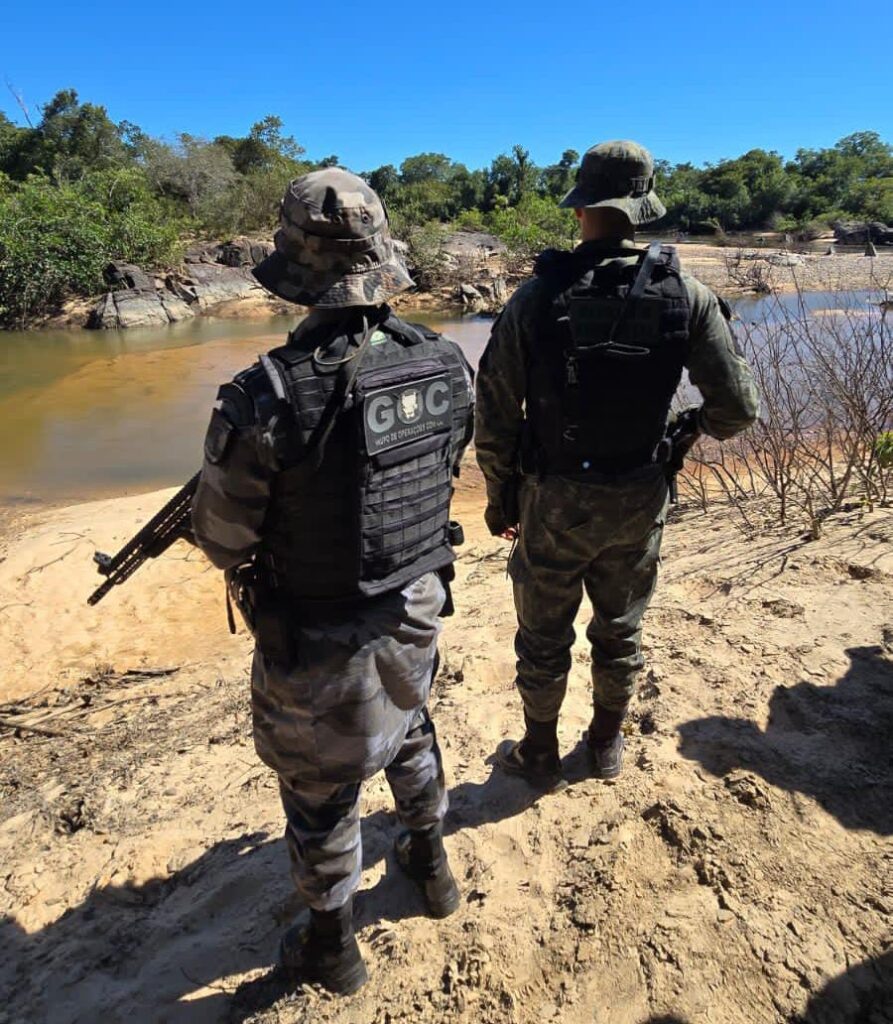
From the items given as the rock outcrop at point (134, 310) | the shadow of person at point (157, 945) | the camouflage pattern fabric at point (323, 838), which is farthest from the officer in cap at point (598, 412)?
the rock outcrop at point (134, 310)

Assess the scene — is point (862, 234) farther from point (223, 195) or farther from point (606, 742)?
point (606, 742)

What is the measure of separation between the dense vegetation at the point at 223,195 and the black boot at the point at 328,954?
46.1 ft

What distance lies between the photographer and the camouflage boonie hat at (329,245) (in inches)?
55.7

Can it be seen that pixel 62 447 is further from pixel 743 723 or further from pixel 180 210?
pixel 180 210

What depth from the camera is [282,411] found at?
4.39ft

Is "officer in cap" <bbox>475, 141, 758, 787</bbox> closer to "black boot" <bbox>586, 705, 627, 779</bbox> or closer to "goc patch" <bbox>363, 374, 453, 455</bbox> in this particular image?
"black boot" <bbox>586, 705, 627, 779</bbox>

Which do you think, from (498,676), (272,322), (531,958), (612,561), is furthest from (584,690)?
(272,322)

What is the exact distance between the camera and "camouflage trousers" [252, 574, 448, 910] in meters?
1.54

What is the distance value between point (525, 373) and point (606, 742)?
1260mm

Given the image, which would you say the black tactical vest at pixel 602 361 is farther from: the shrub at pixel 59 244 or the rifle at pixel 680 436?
the shrub at pixel 59 244

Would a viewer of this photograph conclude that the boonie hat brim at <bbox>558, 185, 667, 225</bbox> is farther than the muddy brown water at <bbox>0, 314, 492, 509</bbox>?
No

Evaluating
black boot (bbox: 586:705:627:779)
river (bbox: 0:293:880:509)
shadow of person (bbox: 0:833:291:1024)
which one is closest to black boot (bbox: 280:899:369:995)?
shadow of person (bbox: 0:833:291:1024)

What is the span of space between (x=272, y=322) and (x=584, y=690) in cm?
1838

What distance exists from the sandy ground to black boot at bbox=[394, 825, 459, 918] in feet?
0.21
